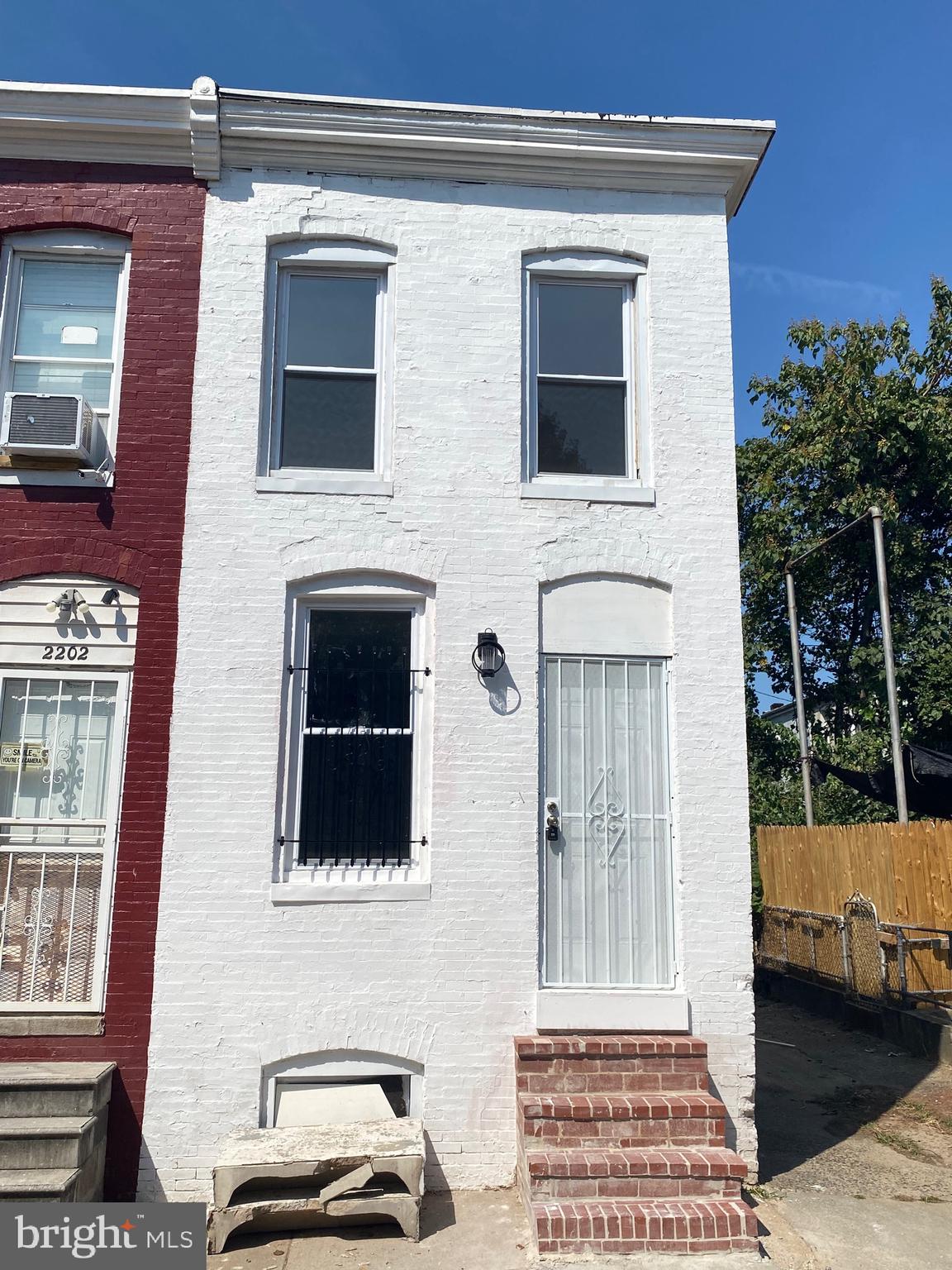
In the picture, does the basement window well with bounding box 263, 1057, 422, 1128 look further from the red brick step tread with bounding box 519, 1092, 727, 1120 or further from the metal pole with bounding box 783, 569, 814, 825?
the metal pole with bounding box 783, 569, 814, 825

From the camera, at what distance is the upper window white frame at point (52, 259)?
23.4ft

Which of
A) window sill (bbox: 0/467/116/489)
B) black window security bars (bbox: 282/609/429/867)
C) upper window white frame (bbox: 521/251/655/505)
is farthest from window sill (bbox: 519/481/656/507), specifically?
window sill (bbox: 0/467/116/489)

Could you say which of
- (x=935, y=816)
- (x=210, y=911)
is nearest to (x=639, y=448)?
(x=210, y=911)

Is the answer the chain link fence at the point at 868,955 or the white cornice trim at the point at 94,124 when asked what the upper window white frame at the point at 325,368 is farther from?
the chain link fence at the point at 868,955

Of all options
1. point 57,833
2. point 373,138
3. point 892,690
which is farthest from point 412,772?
point 892,690

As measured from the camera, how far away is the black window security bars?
21.6 ft

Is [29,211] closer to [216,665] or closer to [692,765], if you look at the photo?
[216,665]

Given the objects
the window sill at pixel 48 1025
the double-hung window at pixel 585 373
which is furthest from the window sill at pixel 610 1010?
the double-hung window at pixel 585 373

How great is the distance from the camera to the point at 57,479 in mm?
6820

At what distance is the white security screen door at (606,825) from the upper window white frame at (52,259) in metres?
3.93

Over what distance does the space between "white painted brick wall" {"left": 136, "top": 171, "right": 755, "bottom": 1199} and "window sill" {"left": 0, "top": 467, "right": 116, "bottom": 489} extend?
634 mm

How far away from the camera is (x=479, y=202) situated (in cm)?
743

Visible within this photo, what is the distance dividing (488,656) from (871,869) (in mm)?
7405

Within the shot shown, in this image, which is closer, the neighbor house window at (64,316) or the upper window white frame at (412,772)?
the upper window white frame at (412,772)
